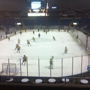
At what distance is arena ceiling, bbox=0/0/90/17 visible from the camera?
138 ft

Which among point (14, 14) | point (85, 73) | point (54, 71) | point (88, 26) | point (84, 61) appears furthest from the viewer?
point (14, 14)

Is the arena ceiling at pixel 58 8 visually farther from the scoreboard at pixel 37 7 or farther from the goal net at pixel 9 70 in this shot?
the goal net at pixel 9 70

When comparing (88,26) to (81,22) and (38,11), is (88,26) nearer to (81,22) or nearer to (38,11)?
(81,22)

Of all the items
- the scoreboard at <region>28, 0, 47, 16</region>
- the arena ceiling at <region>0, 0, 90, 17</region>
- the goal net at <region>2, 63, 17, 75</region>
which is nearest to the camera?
the goal net at <region>2, 63, 17, 75</region>

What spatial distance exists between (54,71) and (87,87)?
272 inches

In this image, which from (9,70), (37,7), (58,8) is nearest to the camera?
(9,70)

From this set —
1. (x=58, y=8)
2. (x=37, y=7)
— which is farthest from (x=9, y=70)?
(x=58, y=8)

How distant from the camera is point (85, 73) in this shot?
11383 mm

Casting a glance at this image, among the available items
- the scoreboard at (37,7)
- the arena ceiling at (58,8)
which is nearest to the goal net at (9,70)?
the scoreboard at (37,7)

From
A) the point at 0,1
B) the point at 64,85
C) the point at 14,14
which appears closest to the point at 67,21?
the point at 14,14

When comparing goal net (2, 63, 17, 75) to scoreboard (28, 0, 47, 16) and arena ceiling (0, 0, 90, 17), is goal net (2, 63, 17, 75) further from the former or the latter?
arena ceiling (0, 0, 90, 17)

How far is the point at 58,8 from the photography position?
140ft

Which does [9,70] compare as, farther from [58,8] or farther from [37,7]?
[58,8]

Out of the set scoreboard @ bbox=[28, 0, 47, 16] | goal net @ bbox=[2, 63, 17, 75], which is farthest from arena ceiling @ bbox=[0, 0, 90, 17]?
goal net @ bbox=[2, 63, 17, 75]
